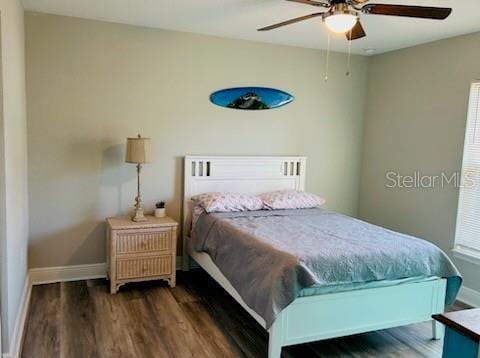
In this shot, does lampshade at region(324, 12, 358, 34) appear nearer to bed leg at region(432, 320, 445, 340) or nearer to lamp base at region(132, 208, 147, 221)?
bed leg at region(432, 320, 445, 340)

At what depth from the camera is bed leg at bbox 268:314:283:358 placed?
2.53 meters

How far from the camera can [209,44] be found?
4.30 m

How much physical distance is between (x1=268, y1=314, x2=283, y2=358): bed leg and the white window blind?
230 centimetres

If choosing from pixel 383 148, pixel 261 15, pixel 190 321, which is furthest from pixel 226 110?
pixel 190 321

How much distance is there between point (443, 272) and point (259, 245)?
4.43 feet

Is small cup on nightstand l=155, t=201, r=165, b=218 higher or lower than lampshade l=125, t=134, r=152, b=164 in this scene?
lower

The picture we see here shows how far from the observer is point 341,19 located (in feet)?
8.27

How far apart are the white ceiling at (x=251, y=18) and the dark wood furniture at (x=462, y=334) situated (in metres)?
2.51

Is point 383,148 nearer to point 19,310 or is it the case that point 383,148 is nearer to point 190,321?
point 190,321

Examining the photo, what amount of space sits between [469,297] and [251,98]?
2.89 meters

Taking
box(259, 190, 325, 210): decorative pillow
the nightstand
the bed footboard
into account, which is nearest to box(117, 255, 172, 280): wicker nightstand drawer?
the nightstand

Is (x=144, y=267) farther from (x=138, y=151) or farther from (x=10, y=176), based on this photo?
(x=10, y=176)

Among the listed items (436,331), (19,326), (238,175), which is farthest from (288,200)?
(19,326)

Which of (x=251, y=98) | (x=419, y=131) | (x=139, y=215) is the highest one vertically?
(x=251, y=98)
